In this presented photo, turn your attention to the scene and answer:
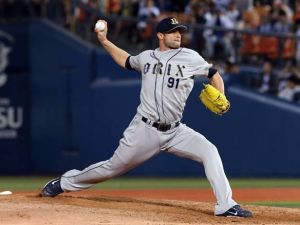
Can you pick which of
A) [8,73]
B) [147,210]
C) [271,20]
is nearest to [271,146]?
[271,20]

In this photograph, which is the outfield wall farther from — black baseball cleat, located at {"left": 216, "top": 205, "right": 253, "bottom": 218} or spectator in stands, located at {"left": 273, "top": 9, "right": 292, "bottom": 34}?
black baseball cleat, located at {"left": 216, "top": 205, "right": 253, "bottom": 218}

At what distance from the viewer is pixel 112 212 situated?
831 cm

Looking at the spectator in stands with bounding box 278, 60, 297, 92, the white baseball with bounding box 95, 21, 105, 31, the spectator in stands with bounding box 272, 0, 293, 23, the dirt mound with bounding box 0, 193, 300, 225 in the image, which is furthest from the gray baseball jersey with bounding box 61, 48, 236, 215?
the spectator in stands with bounding box 272, 0, 293, 23

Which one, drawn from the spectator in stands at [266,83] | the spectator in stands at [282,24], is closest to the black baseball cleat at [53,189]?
the spectator in stands at [266,83]

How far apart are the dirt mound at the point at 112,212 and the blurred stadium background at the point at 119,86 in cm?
657

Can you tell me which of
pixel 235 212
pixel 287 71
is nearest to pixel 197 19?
pixel 287 71

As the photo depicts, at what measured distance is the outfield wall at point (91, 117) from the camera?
621 inches

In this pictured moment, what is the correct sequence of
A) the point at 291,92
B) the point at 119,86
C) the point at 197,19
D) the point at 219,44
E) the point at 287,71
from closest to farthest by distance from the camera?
1. the point at 287,71
2. the point at 291,92
3. the point at 219,44
4. the point at 119,86
5. the point at 197,19

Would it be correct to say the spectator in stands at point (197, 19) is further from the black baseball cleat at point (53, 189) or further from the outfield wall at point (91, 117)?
the black baseball cleat at point (53, 189)

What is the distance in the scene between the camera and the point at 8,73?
1698 centimetres

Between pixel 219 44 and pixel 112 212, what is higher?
pixel 219 44

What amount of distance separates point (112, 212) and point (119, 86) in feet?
26.5

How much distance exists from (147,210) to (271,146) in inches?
291

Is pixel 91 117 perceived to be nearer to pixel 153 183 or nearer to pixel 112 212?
pixel 153 183
